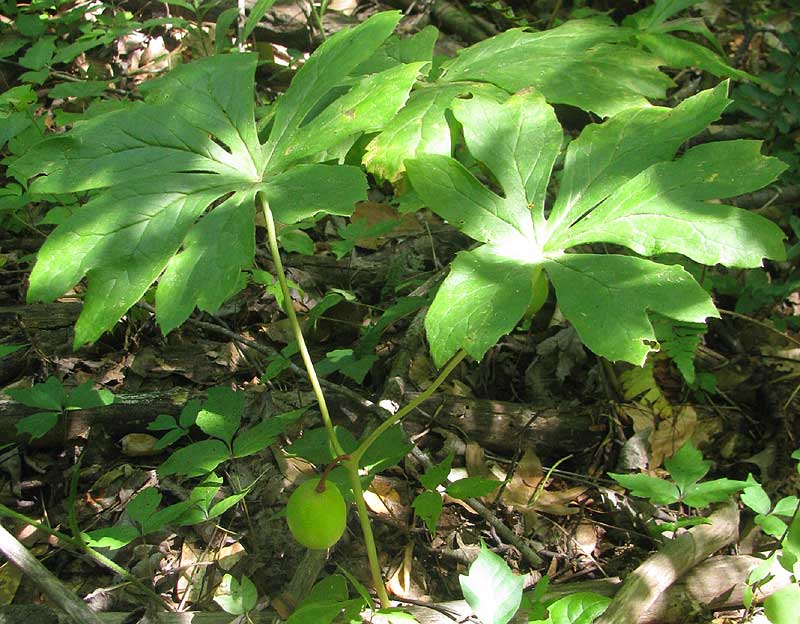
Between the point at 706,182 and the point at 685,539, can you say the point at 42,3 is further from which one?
the point at 685,539

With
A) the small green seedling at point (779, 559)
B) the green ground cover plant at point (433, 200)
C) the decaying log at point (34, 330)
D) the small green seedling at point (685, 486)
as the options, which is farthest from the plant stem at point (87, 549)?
the small green seedling at point (779, 559)

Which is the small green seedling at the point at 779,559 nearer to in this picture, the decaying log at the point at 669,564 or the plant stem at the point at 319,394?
the decaying log at the point at 669,564

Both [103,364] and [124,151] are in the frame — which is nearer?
[124,151]

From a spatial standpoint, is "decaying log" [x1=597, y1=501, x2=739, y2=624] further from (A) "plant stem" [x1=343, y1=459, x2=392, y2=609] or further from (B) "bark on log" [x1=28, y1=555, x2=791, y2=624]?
(A) "plant stem" [x1=343, y1=459, x2=392, y2=609]

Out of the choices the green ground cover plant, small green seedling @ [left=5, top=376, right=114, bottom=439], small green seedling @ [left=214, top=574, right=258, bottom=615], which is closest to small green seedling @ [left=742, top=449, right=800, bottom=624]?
the green ground cover plant

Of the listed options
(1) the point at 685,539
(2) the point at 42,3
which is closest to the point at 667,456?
(1) the point at 685,539

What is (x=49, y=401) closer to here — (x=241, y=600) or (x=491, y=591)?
(x=241, y=600)

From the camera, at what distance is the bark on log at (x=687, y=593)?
1.59 metres

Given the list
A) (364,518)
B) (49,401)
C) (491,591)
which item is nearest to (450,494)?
(364,518)

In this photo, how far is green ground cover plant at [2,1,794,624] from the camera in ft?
4.11

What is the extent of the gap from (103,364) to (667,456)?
1935mm

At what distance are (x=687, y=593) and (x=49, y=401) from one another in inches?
68.3

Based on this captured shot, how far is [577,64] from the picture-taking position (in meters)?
1.70

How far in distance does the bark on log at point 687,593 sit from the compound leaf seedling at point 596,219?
792 millimetres
